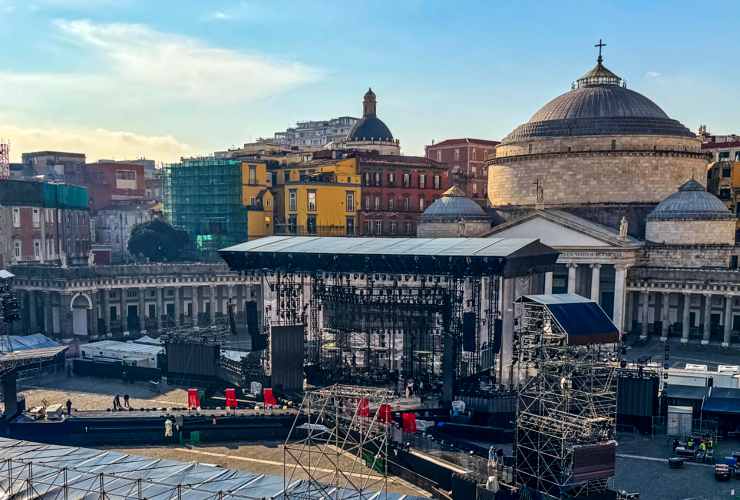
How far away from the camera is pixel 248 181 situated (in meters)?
70.4

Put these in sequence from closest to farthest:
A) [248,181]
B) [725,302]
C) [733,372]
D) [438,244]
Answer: [733,372], [438,244], [725,302], [248,181]

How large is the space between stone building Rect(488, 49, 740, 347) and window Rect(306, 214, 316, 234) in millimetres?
17685

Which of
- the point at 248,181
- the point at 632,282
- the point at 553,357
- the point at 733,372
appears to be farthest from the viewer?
the point at 248,181

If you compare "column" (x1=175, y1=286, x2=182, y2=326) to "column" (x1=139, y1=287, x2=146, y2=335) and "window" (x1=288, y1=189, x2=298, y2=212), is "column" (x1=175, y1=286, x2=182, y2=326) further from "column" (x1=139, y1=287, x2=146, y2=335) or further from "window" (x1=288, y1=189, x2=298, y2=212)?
"window" (x1=288, y1=189, x2=298, y2=212)

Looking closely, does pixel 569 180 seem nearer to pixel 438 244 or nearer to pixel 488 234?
pixel 488 234

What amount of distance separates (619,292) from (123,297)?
38.7 m

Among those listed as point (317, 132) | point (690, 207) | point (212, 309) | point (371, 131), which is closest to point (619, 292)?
point (690, 207)

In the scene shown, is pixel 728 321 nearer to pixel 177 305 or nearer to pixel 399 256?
pixel 399 256

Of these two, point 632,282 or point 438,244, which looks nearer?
point 438,244

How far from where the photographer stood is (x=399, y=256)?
3928 cm

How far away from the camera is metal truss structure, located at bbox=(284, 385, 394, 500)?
19453 millimetres

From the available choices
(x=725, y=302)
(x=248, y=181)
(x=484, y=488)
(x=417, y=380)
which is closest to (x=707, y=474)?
(x=484, y=488)

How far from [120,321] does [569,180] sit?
39662 millimetres

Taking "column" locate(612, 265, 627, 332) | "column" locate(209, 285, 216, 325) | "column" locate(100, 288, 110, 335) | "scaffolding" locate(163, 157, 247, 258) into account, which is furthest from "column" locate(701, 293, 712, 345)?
"column" locate(100, 288, 110, 335)
